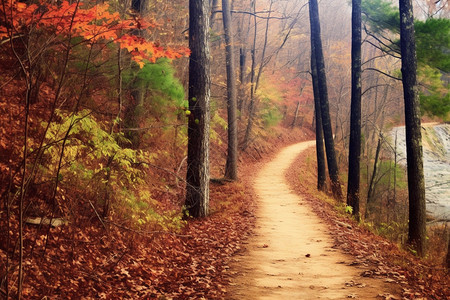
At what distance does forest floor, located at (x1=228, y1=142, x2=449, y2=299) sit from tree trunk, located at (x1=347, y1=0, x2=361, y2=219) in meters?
1.47

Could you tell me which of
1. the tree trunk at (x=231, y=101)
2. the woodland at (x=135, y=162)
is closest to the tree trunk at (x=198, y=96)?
the woodland at (x=135, y=162)

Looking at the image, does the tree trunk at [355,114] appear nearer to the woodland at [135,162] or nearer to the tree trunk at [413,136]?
the woodland at [135,162]

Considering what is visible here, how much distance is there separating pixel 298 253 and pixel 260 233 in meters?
1.64

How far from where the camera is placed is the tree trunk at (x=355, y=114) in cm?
1260

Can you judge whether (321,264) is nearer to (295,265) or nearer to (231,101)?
(295,265)

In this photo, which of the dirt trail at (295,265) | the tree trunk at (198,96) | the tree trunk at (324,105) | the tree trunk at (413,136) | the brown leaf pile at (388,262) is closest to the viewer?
the dirt trail at (295,265)

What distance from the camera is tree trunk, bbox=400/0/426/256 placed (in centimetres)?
948

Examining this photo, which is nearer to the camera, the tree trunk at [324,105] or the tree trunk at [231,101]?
the tree trunk at [324,105]

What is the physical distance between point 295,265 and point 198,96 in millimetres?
4686

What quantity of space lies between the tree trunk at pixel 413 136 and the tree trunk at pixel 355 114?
2.89 meters

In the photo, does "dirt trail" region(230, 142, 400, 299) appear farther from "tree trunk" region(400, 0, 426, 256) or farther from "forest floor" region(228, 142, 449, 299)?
"tree trunk" region(400, 0, 426, 256)

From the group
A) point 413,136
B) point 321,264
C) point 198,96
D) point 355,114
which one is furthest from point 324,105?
point 321,264

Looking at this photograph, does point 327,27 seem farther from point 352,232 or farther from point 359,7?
point 352,232

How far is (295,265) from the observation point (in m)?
6.86
